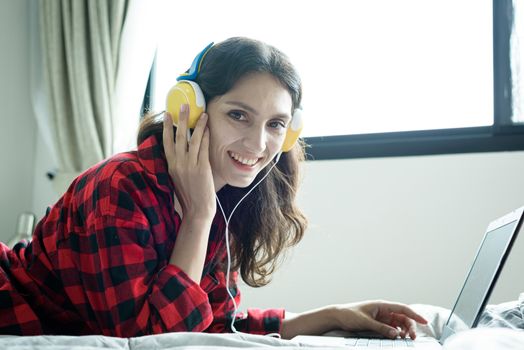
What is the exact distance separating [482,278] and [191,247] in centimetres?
50

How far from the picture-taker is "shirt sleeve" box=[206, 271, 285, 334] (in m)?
1.36

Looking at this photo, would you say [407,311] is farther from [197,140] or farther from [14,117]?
[14,117]

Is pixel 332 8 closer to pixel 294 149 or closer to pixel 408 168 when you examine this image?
pixel 408 168

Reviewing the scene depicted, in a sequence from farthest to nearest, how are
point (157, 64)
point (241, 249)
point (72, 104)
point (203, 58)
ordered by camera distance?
point (157, 64) < point (72, 104) < point (241, 249) < point (203, 58)

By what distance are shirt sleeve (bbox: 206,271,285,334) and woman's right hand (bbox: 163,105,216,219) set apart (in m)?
0.26

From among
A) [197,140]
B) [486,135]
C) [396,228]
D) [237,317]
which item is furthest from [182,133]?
[486,135]

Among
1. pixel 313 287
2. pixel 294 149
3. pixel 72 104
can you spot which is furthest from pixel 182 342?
pixel 72 104

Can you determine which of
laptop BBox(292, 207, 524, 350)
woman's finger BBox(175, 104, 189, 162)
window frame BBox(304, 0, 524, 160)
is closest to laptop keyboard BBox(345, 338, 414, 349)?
laptop BBox(292, 207, 524, 350)

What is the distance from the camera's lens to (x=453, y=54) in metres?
2.32

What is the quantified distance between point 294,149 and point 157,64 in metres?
1.45

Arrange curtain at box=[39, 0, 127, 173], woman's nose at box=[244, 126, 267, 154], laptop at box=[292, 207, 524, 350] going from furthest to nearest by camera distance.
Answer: curtain at box=[39, 0, 127, 173], woman's nose at box=[244, 126, 267, 154], laptop at box=[292, 207, 524, 350]

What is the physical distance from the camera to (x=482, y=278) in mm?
976

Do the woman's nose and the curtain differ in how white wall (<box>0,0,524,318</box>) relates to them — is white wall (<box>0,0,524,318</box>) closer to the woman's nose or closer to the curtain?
the woman's nose

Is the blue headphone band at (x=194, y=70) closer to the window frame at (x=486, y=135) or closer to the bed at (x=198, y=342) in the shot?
the bed at (x=198, y=342)
